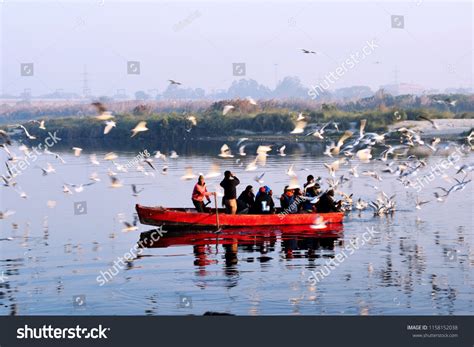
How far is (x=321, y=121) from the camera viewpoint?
317ft

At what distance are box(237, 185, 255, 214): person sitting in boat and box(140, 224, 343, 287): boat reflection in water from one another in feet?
3.04

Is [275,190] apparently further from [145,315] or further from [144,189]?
[145,315]

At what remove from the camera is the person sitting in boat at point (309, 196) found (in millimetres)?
33312

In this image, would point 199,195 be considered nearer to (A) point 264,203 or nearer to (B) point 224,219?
(B) point 224,219

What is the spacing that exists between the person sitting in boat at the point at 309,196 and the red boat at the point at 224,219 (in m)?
0.68

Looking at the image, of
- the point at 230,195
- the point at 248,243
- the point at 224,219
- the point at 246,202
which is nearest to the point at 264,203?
the point at 246,202

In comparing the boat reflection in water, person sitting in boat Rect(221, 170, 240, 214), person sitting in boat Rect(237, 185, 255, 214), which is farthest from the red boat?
person sitting in boat Rect(237, 185, 255, 214)

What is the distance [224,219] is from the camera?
32.2 meters

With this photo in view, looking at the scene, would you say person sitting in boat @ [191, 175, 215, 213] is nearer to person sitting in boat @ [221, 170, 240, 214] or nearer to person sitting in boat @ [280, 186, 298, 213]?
person sitting in boat @ [221, 170, 240, 214]

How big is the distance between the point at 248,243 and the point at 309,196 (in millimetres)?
4296

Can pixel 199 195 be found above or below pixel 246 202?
above

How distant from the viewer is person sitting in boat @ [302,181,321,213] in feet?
109

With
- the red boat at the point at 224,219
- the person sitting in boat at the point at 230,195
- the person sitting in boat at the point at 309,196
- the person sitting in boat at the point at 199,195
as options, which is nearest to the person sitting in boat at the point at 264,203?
the red boat at the point at 224,219
